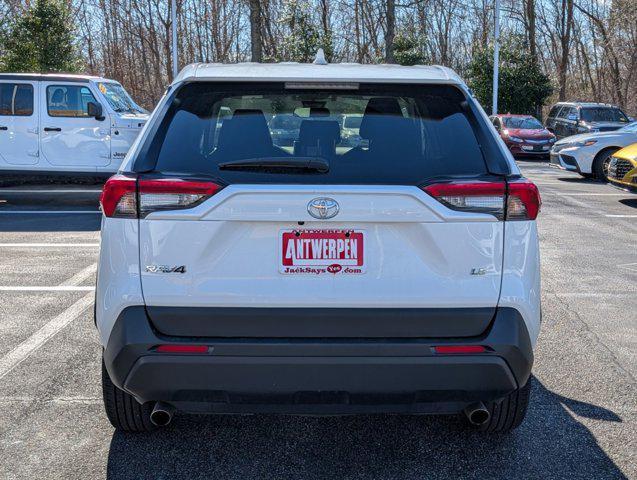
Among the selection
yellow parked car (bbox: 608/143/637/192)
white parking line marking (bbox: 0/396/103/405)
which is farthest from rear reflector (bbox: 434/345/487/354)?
yellow parked car (bbox: 608/143/637/192)

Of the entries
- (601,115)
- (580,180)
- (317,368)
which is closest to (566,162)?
(580,180)

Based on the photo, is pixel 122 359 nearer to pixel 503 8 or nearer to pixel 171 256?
pixel 171 256

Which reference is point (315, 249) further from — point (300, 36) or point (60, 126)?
point (300, 36)

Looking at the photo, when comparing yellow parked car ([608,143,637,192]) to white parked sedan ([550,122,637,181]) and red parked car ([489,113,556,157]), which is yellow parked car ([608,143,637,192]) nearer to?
white parked sedan ([550,122,637,181])

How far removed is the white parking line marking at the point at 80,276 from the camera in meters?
6.94

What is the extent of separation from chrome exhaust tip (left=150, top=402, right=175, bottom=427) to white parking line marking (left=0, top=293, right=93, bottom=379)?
1.57 m

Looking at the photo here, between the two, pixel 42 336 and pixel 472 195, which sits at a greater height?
pixel 472 195

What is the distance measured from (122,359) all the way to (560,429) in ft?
7.39

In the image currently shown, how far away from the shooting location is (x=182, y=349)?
111 inches

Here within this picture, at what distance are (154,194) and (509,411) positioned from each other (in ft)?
6.44

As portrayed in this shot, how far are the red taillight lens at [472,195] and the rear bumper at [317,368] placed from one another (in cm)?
41

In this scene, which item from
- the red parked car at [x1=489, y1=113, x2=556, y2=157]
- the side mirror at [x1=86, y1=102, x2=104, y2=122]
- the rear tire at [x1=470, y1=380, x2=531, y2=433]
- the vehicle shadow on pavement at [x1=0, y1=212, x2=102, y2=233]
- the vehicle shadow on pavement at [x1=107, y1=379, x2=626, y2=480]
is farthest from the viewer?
the red parked car at [x1=489, y1=113, x2=556, y2=157]

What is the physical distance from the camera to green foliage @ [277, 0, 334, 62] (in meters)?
30.6

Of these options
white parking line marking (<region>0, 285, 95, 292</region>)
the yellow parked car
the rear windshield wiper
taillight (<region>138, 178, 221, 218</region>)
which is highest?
the rear windshield wiper
